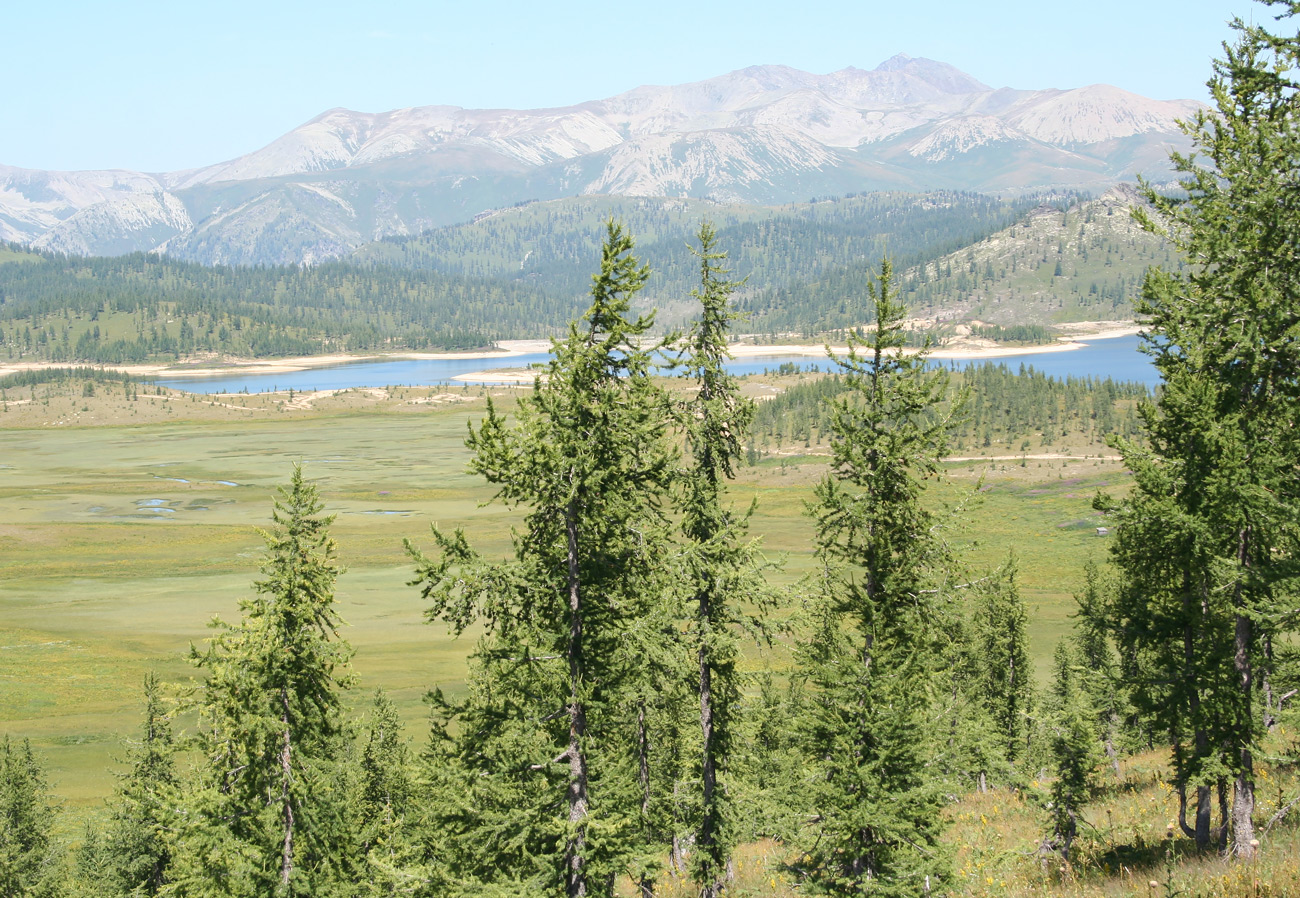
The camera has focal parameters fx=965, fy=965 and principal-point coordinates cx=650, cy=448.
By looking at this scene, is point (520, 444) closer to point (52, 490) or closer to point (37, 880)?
point (37, 880)

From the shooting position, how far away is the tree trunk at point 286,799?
56.3 feet

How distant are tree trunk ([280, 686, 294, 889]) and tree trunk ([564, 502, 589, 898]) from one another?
571 centimetres

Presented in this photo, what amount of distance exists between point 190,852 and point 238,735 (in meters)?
2.70

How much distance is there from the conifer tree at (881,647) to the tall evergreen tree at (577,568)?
3.70 meters

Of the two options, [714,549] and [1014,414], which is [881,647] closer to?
[714,549]

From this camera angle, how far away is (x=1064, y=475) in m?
130

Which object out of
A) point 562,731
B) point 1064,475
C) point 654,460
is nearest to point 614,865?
point 562,731

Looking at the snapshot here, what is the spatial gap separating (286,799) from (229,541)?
3487 inches

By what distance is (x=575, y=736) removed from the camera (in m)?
14.6

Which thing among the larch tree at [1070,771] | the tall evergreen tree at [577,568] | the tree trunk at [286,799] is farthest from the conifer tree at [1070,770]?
the tree trunk at [286,799]

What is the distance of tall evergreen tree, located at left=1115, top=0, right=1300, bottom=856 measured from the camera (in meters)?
15.9

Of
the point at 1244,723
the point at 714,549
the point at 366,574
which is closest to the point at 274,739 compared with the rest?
the point at 714,549

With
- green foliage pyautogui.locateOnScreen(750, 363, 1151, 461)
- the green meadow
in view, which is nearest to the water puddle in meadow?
the green meadow

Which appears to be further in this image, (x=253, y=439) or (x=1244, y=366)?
(x=253, y=439)
